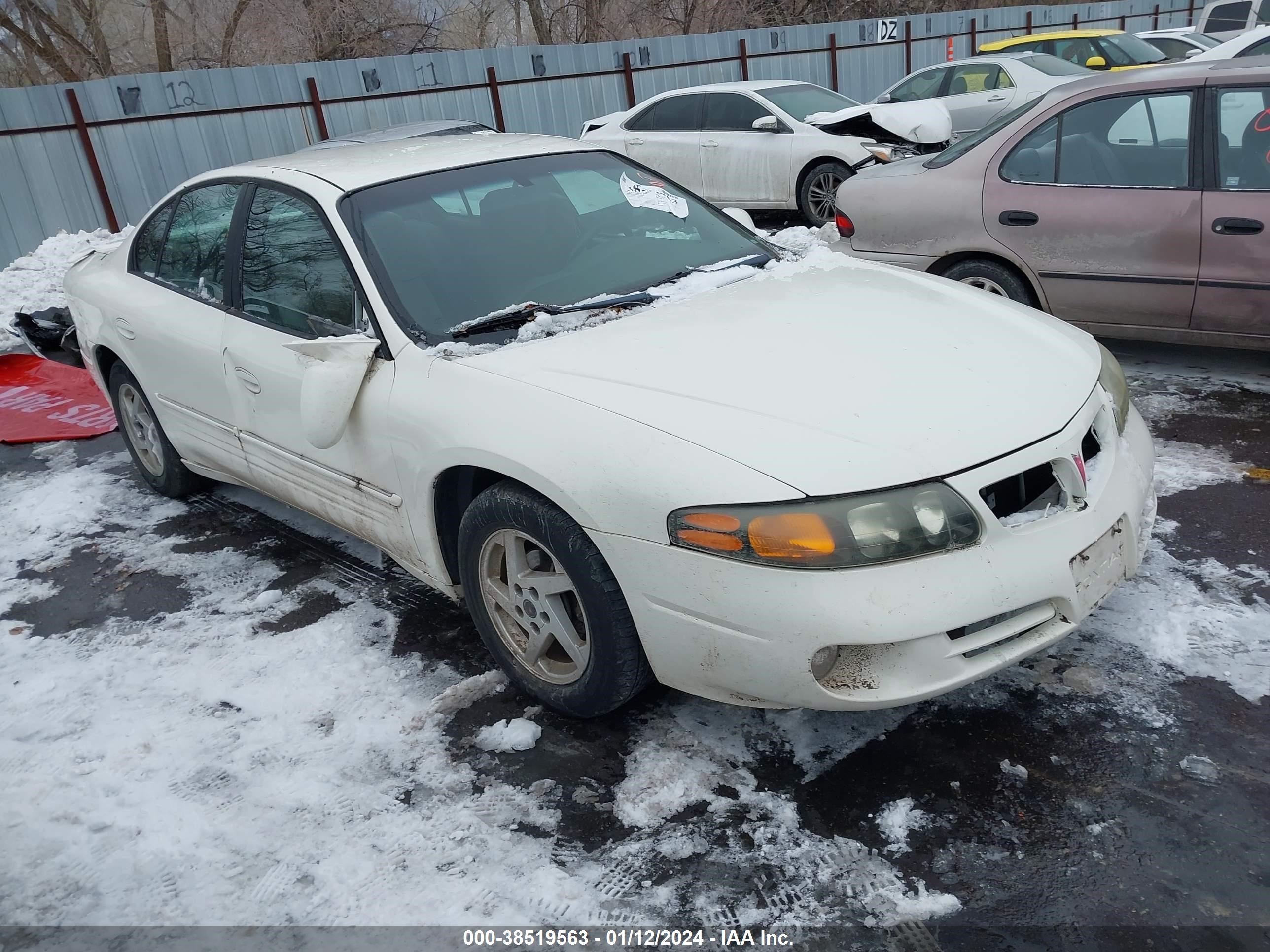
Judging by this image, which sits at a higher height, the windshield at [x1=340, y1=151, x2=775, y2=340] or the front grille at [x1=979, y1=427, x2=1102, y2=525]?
the windshield at [x1=340, y1=151, x2=775, y2=340]

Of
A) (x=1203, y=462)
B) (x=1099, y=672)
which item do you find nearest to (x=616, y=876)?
(x=1099, y=672)

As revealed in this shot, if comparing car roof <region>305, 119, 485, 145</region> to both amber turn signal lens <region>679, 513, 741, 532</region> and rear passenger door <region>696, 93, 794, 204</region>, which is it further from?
rear passenger door <region>696, 93, 794, 204</region>

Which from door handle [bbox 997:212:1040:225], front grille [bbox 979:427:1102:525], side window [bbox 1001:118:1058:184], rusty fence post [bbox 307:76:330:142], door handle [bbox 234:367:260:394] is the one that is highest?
rusty fence post [bbox 307:76:330:142]

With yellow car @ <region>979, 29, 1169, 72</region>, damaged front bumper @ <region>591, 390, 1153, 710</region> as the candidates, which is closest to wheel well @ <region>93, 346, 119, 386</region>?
damaged front bumper @ <region>591, 390, 1153, 710</region>

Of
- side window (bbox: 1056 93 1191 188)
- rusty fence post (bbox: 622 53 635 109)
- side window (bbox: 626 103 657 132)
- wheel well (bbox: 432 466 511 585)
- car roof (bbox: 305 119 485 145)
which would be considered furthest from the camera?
rusty fence post (bbox: 622 53 635 109)

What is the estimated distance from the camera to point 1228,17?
17.3 metres

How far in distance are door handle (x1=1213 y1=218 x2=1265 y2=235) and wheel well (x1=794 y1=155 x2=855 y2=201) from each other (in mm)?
5201

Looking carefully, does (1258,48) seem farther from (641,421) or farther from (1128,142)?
(641,421)

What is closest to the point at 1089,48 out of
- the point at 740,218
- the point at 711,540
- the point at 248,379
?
the point at 740,218

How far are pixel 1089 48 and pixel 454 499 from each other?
13.5 metres

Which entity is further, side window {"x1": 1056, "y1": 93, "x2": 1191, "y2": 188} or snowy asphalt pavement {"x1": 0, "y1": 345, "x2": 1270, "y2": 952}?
side window {"x1": 1056, "y1": 93, "x2": 1191, "y2": 188}

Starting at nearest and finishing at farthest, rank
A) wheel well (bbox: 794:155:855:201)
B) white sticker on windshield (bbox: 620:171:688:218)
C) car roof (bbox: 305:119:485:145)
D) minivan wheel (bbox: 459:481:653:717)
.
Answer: minivan wheel (bbox: 459:481:653:717) < white sticker on windshield (bbox: 620:171:688:218) < car roof (bbox: 305:119:485:145) < wheel well (bbox: 794:155:855:201)

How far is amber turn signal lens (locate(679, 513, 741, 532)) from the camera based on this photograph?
7.44 feet

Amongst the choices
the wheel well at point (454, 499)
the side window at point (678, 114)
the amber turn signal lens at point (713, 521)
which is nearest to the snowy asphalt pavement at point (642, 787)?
the wheel well at point (454, 499)
